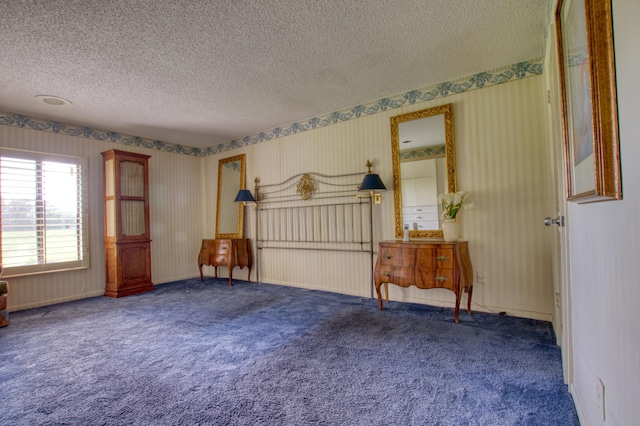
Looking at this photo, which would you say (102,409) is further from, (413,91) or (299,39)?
(413,91)

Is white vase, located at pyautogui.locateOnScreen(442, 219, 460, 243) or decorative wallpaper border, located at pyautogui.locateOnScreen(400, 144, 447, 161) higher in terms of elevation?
decorative wallpaper border, located at pyautogui.locateOnScreen(400, 144, 447, 161)

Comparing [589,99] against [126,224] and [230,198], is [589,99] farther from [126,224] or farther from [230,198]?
[126,224]

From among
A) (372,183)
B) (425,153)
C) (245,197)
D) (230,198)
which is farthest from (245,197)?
(425,153)

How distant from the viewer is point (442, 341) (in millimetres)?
2277

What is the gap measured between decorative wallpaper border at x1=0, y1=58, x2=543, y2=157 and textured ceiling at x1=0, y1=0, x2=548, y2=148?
0.09 metres

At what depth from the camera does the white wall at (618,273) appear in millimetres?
684

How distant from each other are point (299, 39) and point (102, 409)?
2645mm

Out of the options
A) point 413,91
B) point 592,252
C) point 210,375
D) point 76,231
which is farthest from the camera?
point 76,231

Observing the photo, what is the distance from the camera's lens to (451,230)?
2.85 metres

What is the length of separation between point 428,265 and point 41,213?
4.49 m

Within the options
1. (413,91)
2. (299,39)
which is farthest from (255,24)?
(413,91)

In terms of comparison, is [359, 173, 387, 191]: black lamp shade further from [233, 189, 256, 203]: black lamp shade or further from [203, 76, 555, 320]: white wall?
[233, 189, 256, 203]: black lamp shade

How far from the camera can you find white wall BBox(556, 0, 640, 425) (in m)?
0.68

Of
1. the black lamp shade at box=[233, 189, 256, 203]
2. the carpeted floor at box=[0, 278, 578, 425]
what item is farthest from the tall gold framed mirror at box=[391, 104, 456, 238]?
the black lamp shade at box=[233, 189, 256, 203]
